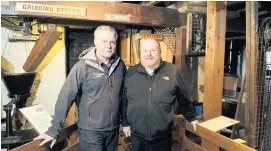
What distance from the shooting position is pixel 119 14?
2.39 m

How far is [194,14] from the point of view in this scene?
3188 millimetres

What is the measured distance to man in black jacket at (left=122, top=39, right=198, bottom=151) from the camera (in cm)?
203

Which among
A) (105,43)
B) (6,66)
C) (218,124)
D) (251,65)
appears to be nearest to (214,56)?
(251,65)

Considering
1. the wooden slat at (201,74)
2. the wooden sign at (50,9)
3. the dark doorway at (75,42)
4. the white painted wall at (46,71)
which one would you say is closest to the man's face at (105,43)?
the wooden sign at (50,9)

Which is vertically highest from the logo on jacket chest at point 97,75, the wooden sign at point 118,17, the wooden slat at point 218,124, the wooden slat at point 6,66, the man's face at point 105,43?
the wooden sign at point 118,17

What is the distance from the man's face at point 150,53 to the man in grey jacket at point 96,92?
0.83ft

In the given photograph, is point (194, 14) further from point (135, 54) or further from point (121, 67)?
point (121, 67)

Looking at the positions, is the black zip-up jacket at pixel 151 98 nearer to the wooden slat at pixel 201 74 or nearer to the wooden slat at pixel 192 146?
the wooden slat at pixel 192 146

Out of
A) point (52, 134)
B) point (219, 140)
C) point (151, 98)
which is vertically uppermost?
point (151, 98)

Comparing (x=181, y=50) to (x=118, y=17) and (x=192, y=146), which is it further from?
(x=192, y=146)

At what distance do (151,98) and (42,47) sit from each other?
1833 millimetres

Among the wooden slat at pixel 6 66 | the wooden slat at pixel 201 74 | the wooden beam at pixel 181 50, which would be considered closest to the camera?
the wooden beam at pixel 181 50

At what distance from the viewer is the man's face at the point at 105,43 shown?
1.90 m

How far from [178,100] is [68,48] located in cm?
345
